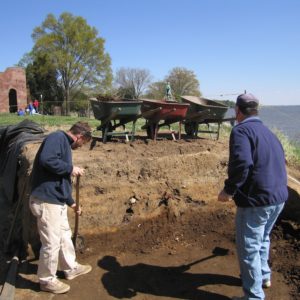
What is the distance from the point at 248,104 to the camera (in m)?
3.47

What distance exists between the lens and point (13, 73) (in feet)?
118

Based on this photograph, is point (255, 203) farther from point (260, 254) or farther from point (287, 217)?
point (287, 217)

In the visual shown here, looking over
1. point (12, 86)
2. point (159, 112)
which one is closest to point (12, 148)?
point (159, 112)

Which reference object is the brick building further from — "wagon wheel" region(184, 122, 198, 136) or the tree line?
"wagon wheel" region(184, 122, 198, 136)

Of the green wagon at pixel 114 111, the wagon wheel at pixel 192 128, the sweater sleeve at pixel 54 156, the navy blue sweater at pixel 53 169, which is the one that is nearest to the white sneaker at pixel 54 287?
the navy blue sweater at pixel 53 169

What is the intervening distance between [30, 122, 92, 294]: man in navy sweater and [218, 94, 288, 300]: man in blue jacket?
1579 mm

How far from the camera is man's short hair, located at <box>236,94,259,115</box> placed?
11.4 feet

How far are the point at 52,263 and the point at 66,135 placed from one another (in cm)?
134

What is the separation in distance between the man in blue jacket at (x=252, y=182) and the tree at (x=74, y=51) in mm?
45143

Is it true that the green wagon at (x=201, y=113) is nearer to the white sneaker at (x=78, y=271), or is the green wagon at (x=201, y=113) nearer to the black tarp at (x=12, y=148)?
the black tarp at (x=12, y=148)

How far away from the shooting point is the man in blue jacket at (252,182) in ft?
11.0

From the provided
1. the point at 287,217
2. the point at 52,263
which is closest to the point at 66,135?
the point at 52,263

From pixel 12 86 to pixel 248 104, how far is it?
35.7 metres

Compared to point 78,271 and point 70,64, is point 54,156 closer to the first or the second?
point 78,271
